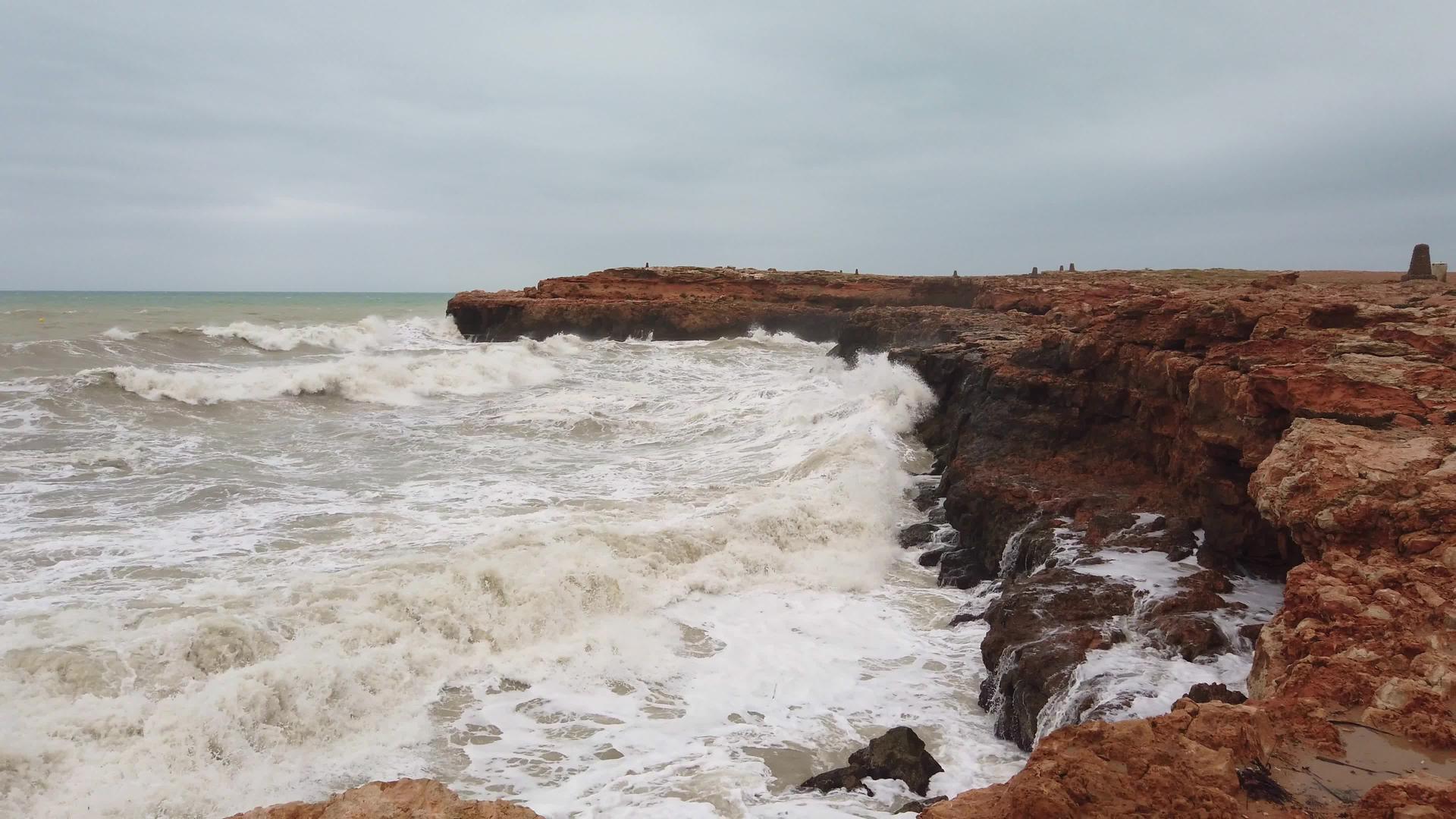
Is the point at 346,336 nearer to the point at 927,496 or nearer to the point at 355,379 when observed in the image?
the point at 355,379

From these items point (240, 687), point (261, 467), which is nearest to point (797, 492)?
point (240, 687)

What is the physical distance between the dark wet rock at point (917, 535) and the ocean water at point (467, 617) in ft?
0.78

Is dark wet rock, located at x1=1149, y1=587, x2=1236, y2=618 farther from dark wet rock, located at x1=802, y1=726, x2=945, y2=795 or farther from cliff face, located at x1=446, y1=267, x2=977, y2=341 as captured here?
cliff face, located at x1=446, y1=267, x2=977, y2=341

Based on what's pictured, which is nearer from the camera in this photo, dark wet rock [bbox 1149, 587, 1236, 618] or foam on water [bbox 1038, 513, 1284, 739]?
foam on water [bbox 1038, 513, 1284, 739]

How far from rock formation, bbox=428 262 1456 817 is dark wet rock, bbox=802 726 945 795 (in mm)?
701

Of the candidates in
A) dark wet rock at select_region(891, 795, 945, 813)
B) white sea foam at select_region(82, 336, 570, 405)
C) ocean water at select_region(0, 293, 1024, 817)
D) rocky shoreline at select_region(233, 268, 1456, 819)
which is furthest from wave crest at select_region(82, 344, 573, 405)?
dark wet rock at select_region(891, 795, 945, 813)

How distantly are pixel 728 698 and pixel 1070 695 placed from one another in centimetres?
246

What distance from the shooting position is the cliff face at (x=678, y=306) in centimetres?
3800

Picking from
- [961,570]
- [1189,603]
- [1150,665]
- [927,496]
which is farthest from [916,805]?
[927,496]

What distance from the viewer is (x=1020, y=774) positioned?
289cm

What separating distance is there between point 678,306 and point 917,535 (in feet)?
94.4

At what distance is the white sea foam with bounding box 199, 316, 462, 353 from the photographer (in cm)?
3012

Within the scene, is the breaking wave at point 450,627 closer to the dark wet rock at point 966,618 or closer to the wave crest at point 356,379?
the dark wet rock at point 966,618

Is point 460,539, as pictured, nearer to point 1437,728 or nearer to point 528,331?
point 1437,728
